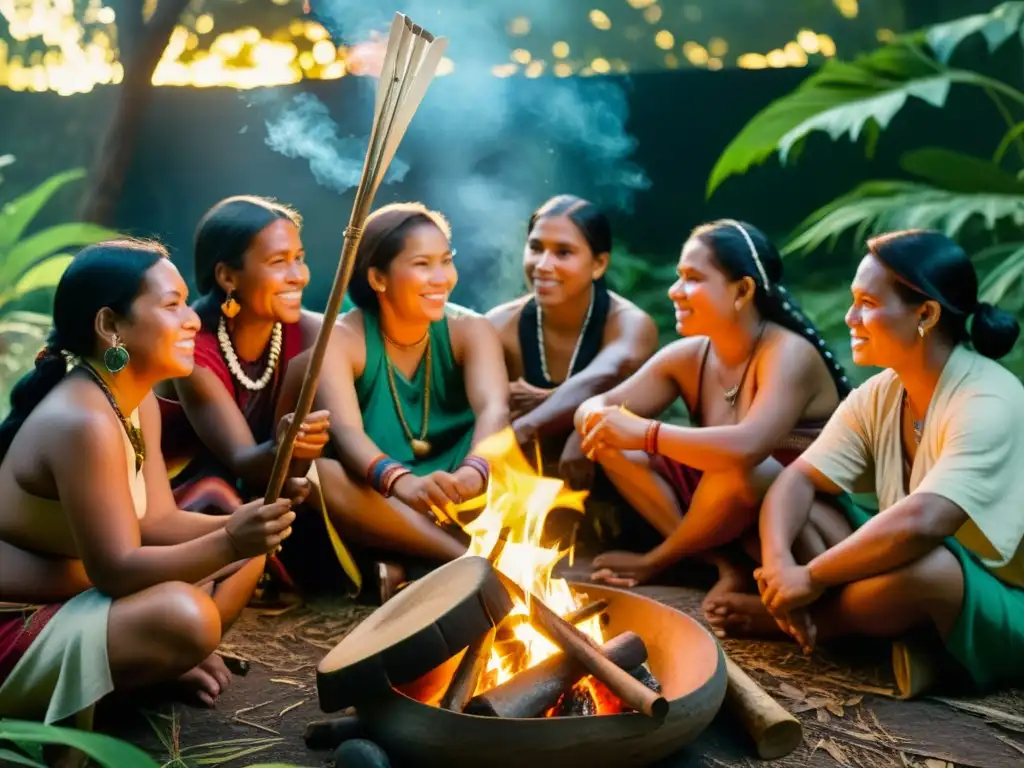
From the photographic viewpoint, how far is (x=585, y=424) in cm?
391

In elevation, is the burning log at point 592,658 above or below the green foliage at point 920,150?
below

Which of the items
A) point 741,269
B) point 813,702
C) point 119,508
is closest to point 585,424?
point 741,269

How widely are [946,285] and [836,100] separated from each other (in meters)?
3.30

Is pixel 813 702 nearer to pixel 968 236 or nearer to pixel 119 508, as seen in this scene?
pixel 119 508

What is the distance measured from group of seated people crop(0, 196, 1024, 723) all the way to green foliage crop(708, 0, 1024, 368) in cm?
178

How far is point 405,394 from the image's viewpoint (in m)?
4.19

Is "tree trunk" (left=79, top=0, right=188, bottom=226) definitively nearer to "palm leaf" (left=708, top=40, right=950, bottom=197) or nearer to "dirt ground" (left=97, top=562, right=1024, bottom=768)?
"palm leaf" (left=708, top=40, right=950, bottom=197)

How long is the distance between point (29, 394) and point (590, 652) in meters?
1.60

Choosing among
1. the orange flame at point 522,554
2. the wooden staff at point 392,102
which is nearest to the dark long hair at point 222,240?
the orange flame at point 522,554

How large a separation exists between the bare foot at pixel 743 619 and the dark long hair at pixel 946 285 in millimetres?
1081

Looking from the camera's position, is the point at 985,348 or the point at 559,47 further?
the point at 559,47

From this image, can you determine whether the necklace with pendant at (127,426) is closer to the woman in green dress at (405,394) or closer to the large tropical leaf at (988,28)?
the woman in green dress at (405,394)

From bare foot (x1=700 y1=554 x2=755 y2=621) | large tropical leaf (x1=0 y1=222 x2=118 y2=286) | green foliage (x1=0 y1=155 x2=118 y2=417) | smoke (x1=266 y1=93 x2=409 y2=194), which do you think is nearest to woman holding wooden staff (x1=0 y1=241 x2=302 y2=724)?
bare foot (x1=700 y1=554 x2=755 y2=621)

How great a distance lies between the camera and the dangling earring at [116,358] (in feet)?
8.80
